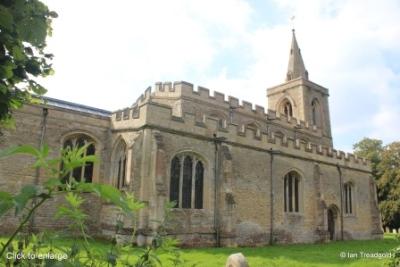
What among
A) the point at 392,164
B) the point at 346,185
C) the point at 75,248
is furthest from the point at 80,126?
the point at 392,164

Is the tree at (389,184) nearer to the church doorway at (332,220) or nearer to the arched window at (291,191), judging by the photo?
the church doorway at (332,220)

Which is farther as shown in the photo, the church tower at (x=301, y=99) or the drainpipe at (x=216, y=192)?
the church tower at (x=301, y=99)

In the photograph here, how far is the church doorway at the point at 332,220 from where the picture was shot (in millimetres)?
22855

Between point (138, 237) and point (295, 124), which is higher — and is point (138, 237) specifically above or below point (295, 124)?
below

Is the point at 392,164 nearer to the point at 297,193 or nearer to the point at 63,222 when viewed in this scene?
the point at 297,193

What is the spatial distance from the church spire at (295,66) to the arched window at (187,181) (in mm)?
24176

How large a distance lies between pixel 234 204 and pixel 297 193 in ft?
19.8

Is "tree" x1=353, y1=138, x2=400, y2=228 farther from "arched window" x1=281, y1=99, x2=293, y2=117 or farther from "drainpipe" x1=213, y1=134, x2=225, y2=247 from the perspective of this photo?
"drainpipe" x1=213, y1=134, x2=225, y2=247

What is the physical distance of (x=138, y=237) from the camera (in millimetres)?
13484

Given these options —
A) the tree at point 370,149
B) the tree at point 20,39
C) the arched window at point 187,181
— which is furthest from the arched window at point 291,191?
the tree at point 370,149

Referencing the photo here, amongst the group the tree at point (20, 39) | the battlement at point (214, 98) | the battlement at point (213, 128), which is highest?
the battlement at point (214, 98)

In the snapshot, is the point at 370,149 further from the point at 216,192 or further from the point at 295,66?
the point at 216,192

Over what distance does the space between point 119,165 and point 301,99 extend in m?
22.4

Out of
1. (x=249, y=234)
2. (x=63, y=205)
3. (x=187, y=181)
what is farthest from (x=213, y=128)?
(x=63, y=205)
